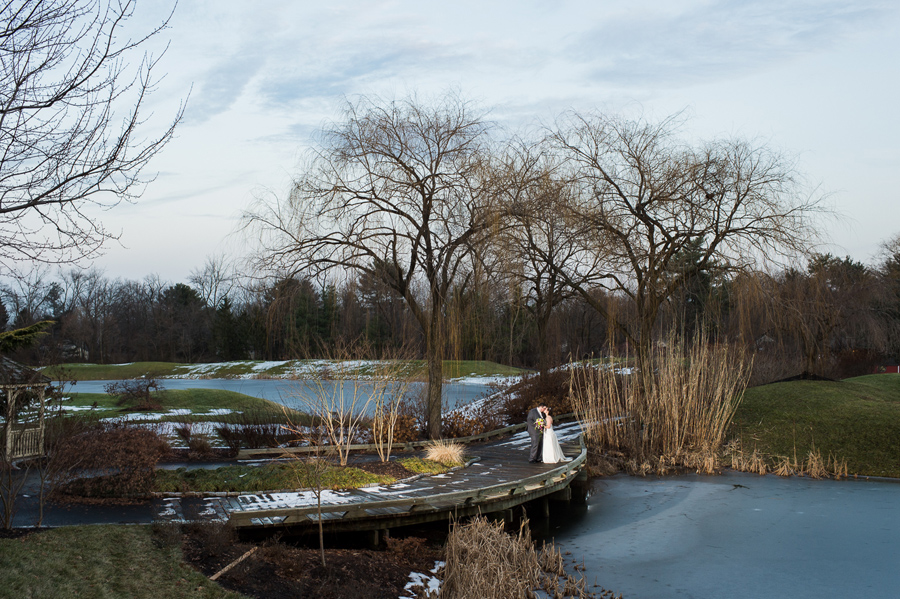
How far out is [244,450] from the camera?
44.7ft

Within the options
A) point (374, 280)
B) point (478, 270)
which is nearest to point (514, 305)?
point (478, 270)

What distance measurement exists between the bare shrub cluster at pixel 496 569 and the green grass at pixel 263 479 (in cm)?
253

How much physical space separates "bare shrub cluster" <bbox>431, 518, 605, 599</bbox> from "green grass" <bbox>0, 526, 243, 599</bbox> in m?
2.48

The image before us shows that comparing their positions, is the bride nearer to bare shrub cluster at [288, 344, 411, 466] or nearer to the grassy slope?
bare shrub cluster at [288, 344, 411, 466]

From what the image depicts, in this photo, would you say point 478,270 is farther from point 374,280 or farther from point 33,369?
point 33,369

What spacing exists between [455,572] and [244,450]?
25.2 feet

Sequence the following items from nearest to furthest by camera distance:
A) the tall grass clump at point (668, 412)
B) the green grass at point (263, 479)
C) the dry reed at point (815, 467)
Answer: the green grass at point (263, 479) → the dry reed at point (815, 467) → the tall grass clump at point (668, 412)

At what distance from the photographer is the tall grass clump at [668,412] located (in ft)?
48.5

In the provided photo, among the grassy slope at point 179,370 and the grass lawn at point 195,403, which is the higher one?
the grassy slope at point 179,370

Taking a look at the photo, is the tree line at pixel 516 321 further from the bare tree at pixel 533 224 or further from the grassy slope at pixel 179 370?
the grassy slope at pixel 179 370

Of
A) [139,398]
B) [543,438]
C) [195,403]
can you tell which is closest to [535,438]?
[543,438]

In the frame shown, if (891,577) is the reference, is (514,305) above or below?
above

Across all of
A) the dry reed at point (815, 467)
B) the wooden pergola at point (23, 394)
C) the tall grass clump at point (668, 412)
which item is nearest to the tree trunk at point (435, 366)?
the tall grass clump at point (668, 412)

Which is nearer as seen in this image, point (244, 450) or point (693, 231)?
point (244, 450)
